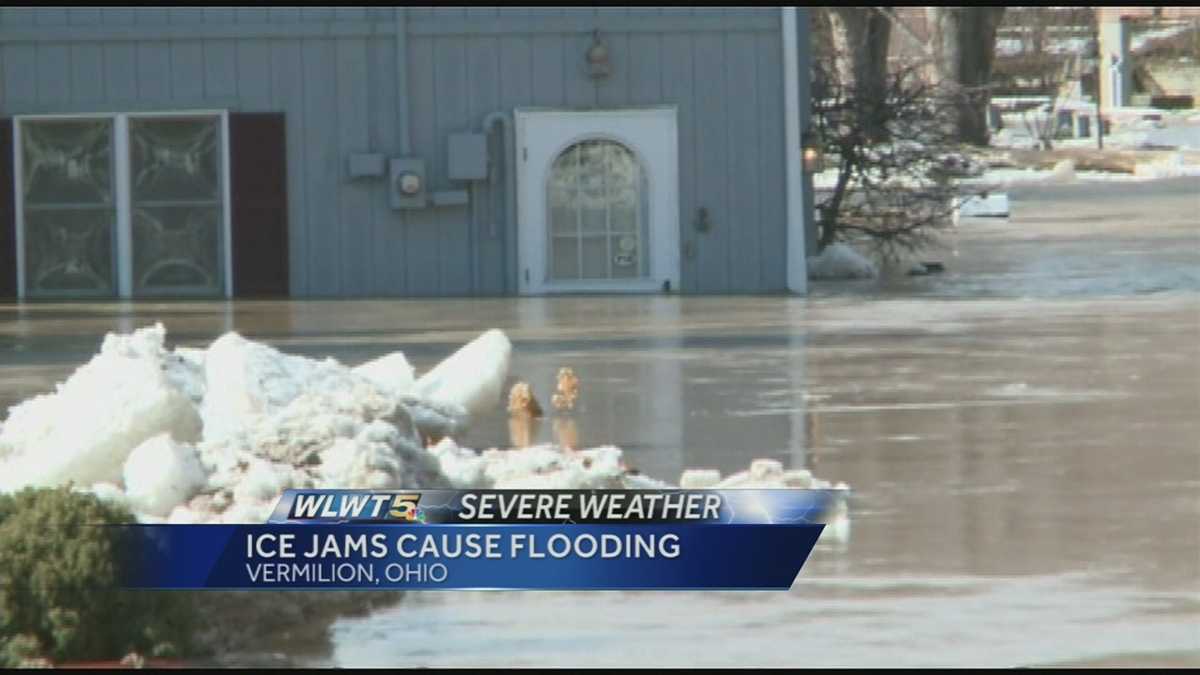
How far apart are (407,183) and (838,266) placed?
16.5 ft

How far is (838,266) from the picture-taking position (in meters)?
25.6

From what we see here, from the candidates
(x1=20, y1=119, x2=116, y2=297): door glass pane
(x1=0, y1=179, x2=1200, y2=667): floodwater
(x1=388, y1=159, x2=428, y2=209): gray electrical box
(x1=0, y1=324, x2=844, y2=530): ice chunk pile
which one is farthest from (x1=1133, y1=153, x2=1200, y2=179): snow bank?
(x1=0, y1=324, x2=844, y2=530): ice chunk pile

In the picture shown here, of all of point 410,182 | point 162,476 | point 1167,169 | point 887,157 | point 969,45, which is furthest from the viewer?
point 969,45

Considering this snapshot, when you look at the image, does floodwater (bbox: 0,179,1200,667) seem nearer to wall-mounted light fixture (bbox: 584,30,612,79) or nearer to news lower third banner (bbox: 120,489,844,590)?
news lower third banner (bbox: 120,489,844,590)

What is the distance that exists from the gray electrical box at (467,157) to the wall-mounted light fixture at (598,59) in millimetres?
1326

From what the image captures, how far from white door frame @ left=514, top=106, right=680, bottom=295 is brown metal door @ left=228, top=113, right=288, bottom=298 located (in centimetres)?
246

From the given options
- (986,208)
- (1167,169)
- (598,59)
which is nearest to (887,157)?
(598,59)

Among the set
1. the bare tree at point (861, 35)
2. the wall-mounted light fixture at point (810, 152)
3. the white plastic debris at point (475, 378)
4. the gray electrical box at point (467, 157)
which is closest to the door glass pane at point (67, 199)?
the gray electrical box at point (467, 157)

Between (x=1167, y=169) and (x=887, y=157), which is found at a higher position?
→ (x=1167, y=169)

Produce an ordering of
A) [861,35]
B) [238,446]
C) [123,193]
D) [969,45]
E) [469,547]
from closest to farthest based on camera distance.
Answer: [469,547], [238,446], [123,193], [861,35], [969,45]

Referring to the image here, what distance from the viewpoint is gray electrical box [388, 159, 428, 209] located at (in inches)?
931

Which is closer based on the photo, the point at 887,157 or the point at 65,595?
the point at 65,595

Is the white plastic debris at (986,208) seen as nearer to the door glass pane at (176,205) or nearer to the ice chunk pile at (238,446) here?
the door glass pane at (176,205)

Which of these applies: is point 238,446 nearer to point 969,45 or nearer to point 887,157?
point 887,157
